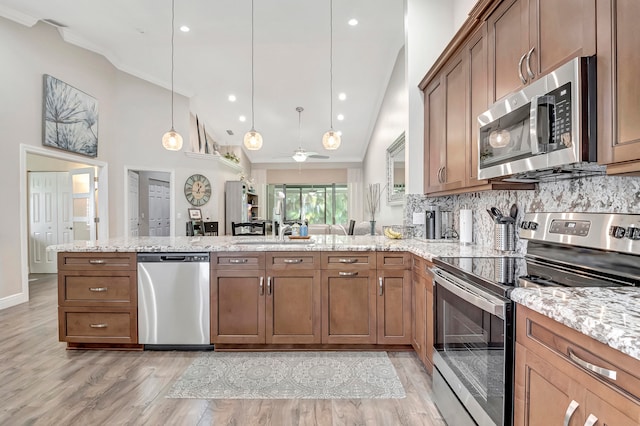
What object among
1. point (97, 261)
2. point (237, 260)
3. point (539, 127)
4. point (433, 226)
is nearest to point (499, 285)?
point (539, 127)

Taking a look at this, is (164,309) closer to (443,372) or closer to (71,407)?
(71,407)

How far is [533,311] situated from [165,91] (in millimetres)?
7763

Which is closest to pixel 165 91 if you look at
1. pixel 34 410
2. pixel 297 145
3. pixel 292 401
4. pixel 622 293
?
pixel 297 145

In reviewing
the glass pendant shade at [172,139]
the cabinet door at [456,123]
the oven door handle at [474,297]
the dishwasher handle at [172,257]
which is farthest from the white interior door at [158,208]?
the oven door handle at [474,297]

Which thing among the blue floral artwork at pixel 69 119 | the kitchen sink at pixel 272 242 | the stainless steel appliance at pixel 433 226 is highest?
the blue floral artwork at pixel 69 119

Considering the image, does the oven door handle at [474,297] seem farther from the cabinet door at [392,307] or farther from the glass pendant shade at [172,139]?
the glass pendant shade at [172,139]

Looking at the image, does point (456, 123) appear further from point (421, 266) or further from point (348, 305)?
point (348, 305)

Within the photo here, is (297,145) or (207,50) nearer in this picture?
(207,50)

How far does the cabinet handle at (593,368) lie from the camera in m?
0.78

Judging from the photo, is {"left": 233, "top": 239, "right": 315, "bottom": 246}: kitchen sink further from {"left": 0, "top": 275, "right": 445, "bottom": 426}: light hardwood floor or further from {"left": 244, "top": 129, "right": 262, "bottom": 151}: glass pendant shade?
{"left": 244, "top": 129, "right": 262, "bottom": 151}: glass pendant shade

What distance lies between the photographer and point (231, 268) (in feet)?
8.86

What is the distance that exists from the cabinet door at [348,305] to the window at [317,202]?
9.33 meters

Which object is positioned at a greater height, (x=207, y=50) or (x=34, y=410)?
(x=207, y=50)

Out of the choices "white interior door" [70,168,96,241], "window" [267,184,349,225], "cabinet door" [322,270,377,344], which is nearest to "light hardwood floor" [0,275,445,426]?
"cabinet door" [322,270,377,344]
